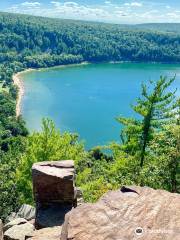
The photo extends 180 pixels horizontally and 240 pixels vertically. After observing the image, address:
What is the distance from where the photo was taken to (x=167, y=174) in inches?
822

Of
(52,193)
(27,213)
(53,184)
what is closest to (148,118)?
(27,213)

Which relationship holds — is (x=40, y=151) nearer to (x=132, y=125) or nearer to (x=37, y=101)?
(x=132, y=125)

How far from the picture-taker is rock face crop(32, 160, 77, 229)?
15.7 metres

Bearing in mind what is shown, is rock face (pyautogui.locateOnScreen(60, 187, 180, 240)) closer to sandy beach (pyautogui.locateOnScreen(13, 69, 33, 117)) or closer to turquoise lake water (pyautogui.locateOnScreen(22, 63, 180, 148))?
turquoise lake water (pyautogui.locateOnScreen(22, 63, 180, 148))

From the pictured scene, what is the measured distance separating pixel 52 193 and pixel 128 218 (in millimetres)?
6806

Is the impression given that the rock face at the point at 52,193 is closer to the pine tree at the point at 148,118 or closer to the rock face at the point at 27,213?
the rock face at the point at 27,213

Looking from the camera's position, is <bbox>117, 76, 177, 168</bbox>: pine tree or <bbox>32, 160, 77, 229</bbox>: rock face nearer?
<bbox>32, 160, 77, 229</bbox>: rock face

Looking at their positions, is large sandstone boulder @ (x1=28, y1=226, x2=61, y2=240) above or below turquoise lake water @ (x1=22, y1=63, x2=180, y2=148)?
above

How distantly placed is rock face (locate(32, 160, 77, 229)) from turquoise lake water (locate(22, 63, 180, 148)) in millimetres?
78368

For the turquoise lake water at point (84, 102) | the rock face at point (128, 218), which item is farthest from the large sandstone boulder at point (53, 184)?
the turquoise lake water at point (84, 102)

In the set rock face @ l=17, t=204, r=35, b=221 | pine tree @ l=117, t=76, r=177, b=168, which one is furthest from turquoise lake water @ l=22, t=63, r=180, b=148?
rock face @ l=17, t=204, r=35, b=221

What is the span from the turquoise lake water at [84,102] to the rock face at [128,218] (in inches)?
3297

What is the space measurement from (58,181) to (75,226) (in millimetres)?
6102

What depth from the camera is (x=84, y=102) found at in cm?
14650
